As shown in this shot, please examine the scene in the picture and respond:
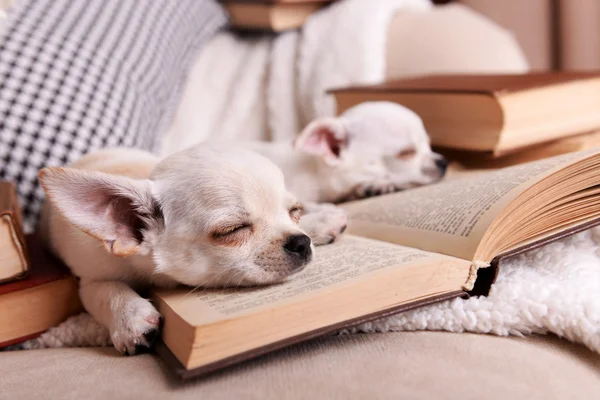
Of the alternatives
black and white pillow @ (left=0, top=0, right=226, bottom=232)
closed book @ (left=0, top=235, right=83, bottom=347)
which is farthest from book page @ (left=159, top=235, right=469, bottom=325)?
black and white pillow @ (left=0, top=0, right=226, bottom=232)

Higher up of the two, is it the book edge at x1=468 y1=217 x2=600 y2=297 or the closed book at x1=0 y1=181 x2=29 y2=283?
the book edge at x1=468 y1=217 x2=600 y2=297

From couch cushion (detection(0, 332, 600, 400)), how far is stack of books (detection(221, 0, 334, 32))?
4.51 feet

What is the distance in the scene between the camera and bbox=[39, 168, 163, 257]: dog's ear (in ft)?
2.54

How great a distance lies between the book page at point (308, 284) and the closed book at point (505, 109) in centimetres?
47

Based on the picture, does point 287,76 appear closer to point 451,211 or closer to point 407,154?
point 407,154

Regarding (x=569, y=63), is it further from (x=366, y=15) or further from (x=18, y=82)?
(x=18, y=82)

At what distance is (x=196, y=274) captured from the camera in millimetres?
828

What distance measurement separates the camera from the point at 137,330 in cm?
77

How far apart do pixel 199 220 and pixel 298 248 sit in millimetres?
146

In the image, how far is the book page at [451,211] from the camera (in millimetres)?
825

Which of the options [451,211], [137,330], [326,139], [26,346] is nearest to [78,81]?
[326,139]

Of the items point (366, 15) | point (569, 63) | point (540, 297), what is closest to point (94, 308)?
point (540, 297)

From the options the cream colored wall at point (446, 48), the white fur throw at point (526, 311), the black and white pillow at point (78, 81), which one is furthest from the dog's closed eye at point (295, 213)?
the cream colored wall at point (446, 48)

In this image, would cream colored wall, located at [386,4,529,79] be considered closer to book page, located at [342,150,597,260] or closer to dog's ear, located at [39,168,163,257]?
book page, located at [342,150,597,260]
